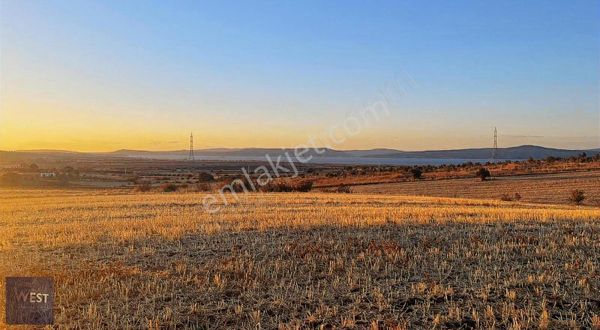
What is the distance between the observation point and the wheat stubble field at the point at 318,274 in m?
6.98

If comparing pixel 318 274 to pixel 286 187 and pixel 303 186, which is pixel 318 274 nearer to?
pixel 286 187

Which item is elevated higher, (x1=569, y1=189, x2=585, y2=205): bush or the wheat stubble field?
the wheat stubble field

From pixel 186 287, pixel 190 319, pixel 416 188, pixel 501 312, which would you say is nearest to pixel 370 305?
pixel 501 312

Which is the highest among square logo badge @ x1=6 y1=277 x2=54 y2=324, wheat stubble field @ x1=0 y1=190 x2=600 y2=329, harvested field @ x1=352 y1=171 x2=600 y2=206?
square logo badge @ x1=6 y1=277 x2=54 y2=324

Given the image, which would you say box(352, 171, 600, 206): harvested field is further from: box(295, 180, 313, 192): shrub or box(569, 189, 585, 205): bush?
box(295, 180, 313, 192): shrub

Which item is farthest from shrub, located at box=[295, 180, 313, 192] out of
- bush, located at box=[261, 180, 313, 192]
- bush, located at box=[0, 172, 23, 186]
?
bush, located at box=[0, 172, 23, 186]

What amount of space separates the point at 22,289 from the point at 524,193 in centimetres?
4565

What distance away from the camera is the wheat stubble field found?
6.98 metres

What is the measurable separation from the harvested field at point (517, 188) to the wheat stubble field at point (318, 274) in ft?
100.0

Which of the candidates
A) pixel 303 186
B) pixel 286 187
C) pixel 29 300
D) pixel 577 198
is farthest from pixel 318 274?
pixel 303 186

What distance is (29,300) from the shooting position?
6238mm

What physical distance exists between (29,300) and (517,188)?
49509 mm

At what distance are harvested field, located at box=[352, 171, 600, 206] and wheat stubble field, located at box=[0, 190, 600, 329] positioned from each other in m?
30.5

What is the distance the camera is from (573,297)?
760 cm
